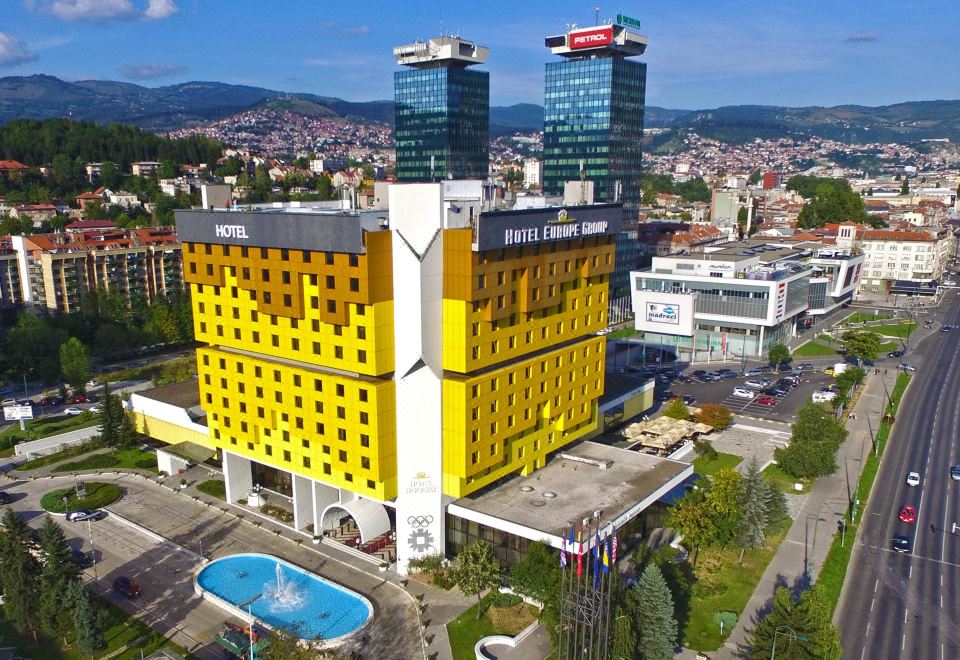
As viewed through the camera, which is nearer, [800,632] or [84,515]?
[800,632]

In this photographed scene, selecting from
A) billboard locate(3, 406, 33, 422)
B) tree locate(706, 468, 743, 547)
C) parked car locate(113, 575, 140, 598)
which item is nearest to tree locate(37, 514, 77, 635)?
parked car locate(113, 575, 140, 598)

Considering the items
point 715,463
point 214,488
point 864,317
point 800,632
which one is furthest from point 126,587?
point 864,317

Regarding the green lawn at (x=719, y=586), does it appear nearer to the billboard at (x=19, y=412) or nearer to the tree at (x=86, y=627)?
the tree at (x=86, y=627)

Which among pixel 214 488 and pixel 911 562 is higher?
pixel 911 562

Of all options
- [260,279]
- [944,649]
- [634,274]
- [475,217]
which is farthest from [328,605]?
[634,274]

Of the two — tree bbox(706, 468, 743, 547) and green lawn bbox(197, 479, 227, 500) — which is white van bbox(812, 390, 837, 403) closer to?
tree bbox(706, 468, 743, 547)

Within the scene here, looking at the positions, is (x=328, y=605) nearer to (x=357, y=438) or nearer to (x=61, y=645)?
(x=357, y=438)

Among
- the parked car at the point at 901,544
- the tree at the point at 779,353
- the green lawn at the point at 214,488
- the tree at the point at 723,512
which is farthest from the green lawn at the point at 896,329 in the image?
the green lawn at the point at 214,488

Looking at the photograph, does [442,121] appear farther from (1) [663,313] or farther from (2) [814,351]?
→ (2) [814,351]
